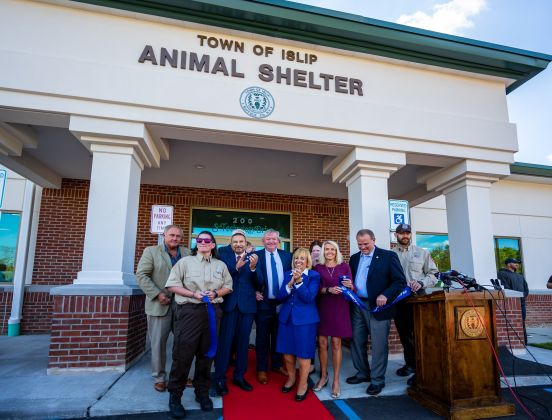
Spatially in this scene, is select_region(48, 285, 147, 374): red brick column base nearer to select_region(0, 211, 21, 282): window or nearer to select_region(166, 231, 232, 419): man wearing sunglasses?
select_region(166, 231, 232, 419): man wearing sunglasses

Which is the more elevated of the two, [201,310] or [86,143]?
[86,143]

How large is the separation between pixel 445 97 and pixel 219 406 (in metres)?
6.24

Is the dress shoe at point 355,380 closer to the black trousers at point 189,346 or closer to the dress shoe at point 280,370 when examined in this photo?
the dress shoe at point 280,370

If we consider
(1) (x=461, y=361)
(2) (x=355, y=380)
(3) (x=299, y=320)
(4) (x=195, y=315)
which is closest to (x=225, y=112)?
(4) (x=195, y=315)

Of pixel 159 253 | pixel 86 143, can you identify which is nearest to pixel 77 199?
pixel 86 143

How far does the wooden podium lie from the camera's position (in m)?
3.53

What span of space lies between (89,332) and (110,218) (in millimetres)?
1530

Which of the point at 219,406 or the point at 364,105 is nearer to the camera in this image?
the point at 219,406

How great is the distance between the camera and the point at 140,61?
17.6ft

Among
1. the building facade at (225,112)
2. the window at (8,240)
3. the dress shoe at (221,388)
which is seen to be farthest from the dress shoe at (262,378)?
the window at (8,240)

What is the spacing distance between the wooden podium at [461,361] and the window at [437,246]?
23.0ft

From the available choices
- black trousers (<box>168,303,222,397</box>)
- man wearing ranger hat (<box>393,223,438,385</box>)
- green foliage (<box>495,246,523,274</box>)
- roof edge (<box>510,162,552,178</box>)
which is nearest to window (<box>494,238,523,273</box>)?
green foliage (<box>495,246,523,274</box>)

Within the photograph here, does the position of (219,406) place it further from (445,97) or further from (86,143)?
(445,97)

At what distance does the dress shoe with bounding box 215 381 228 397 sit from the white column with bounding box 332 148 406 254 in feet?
10.0
